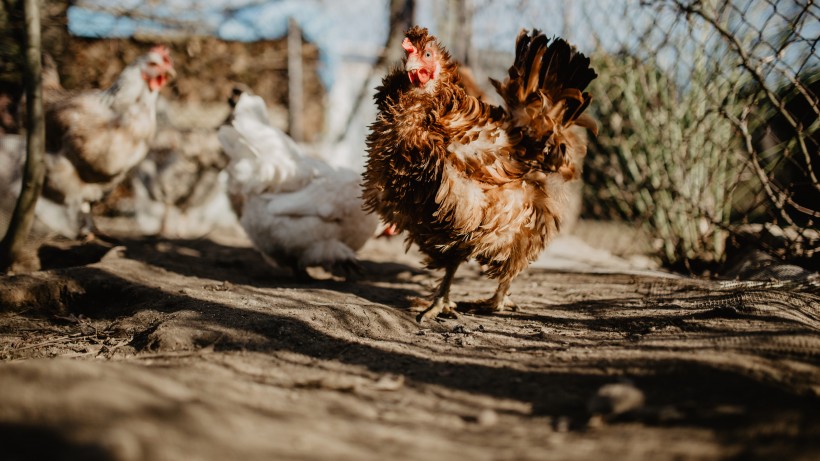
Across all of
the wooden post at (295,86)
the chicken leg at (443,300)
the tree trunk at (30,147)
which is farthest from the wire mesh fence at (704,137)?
the wooden post at (295,86)

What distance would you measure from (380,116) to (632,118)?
2.53 m

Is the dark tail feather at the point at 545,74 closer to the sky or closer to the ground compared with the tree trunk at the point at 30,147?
closer to the sky

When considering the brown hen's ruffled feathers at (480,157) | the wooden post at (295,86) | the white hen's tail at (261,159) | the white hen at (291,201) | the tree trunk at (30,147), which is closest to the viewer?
the brown hen's ruffled feathers at (480,157)

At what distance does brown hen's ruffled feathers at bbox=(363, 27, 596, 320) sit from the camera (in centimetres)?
232

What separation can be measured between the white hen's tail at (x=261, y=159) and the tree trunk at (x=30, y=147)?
1.20m

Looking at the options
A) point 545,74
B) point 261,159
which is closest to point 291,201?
point 261,159

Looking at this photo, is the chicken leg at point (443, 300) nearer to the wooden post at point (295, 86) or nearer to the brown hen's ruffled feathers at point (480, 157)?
the brown hen's ruffled feathers at point (480, 157)

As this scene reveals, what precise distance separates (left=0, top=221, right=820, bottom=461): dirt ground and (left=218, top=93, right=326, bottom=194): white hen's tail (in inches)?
30.6

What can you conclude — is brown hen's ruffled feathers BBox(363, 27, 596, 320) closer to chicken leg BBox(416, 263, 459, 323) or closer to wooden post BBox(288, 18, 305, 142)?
chicken leg BBox(416, 263, 459, 323)

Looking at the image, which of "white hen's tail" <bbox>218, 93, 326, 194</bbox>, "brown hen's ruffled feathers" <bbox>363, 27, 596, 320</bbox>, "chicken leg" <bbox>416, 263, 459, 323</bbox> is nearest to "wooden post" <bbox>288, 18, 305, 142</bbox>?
"white hen's tail" <bbox>218, 93, 326, 194</bbox>

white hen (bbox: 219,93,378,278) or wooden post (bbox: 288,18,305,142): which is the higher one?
wooden post (bbox: 288,18,305,142)

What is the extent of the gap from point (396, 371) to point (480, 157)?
1.15 m

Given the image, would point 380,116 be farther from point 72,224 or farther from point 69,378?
point 72,224

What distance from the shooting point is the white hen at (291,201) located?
338cm
